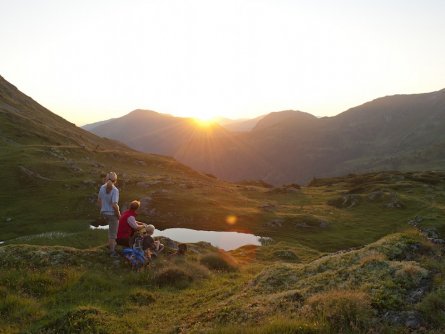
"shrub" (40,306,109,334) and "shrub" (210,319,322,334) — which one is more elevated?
"shrub" (210,319,322,334)

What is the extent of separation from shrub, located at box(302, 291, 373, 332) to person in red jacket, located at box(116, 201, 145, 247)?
527 inches

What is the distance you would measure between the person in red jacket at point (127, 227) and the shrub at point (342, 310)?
13374 mm

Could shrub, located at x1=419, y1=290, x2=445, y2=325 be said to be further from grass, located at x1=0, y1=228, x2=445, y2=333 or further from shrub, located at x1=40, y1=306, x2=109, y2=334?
shrub, located at x1=40, y1=306, x2=109, y2=334

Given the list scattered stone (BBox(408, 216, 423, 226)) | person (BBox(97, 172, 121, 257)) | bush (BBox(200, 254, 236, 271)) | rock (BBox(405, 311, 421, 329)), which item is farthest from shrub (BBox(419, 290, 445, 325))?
scattered stone (BBox(408, 216, 423, 226))

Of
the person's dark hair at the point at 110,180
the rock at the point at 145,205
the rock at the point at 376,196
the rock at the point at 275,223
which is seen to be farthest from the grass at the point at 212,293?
the rock at the point at 376,196

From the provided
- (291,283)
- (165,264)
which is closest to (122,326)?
(291,283)

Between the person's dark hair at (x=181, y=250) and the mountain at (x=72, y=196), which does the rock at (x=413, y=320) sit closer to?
the person's dark hair at (x=181, y=250)

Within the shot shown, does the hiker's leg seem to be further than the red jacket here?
No

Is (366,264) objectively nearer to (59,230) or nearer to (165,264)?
(165,264)

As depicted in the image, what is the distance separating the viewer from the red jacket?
24109 millimetres

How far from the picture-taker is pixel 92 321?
1459cm

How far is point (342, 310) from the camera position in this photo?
39.3 ft

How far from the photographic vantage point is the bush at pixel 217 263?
2789 cm

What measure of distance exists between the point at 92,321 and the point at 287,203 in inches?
2852
